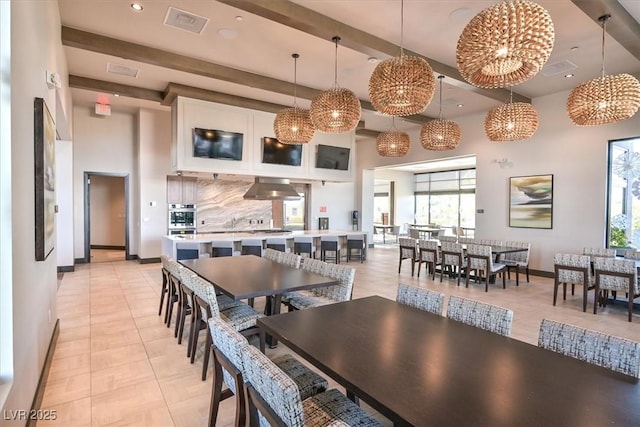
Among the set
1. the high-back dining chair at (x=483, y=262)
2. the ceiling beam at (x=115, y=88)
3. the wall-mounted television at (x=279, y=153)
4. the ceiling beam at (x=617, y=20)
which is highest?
the ceiling beam at (x=115, y=88)

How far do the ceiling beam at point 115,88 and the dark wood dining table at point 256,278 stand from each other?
4.64m

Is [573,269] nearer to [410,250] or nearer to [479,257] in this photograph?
[479,257]

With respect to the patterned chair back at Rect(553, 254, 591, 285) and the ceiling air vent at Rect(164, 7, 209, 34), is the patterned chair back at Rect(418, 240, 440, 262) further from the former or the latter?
the ceiling air vent at Rect(164, 7, 209, 34)

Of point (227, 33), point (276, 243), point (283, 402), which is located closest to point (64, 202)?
point (276, 243)

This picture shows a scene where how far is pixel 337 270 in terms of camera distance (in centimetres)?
362

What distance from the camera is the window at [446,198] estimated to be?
14328 mm

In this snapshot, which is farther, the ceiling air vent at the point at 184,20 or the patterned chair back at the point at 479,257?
the patterned chair back at the point at 479,257

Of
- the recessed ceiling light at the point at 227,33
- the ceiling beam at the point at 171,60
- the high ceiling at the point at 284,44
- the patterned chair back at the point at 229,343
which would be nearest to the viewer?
the patterned chair back at the point at 229,343

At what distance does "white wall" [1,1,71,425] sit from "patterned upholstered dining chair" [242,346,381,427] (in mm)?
1204

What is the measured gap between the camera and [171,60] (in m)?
5.47

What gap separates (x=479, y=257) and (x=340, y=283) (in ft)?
13.0

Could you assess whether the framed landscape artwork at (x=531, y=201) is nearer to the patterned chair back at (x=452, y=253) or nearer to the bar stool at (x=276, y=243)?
the patterned chair back at (x=452, y=253)

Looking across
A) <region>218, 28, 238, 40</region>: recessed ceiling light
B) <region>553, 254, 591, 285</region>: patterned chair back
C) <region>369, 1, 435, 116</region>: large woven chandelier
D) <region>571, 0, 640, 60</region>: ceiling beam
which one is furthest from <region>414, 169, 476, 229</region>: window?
<region>369, 1, 435, 116</region>: large woven chandelier

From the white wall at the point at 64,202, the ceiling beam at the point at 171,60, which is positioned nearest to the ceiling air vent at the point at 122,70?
the ceiling beam at the point at 171,60
